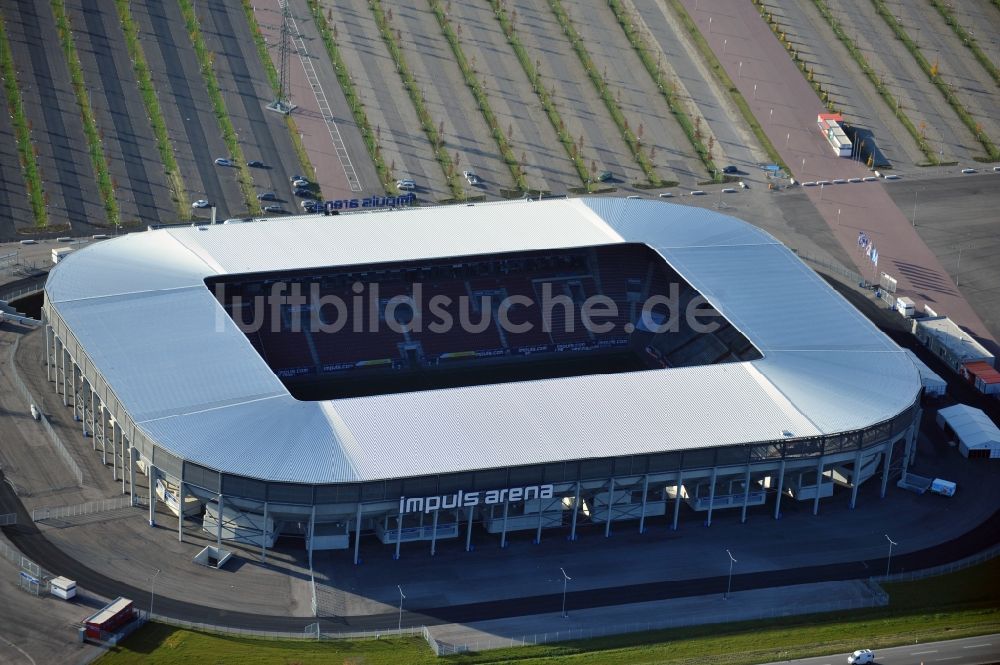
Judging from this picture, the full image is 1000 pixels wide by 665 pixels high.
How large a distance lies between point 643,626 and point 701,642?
5.77m

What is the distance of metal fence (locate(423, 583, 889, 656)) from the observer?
165 meters

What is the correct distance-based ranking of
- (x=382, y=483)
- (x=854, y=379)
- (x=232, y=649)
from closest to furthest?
(x=232, y=649) < (x=382, y=483) < (x=854, y=379)

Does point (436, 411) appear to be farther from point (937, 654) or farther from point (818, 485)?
point (937, 654)

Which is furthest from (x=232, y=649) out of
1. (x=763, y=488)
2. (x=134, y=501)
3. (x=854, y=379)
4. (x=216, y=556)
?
(x=854, y=379)

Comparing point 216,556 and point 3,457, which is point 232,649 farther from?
point 3,457

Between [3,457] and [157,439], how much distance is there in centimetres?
2472

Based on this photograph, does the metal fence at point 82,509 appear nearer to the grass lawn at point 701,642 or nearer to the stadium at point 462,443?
the stadium at point 462,443

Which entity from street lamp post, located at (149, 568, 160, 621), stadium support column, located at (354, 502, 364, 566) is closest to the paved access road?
stadium support column, located at (354, 502, 364, 566)

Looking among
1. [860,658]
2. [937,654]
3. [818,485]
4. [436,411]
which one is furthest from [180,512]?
[937,654]

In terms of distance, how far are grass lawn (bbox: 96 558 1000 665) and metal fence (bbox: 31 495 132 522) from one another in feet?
74.4

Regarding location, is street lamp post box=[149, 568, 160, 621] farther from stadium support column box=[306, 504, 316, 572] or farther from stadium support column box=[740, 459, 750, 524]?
stadium support column box=[740, 459, 750, 524]

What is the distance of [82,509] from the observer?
18388cm

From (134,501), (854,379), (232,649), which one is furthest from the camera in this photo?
(854,379)

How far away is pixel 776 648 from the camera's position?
167625 mm
